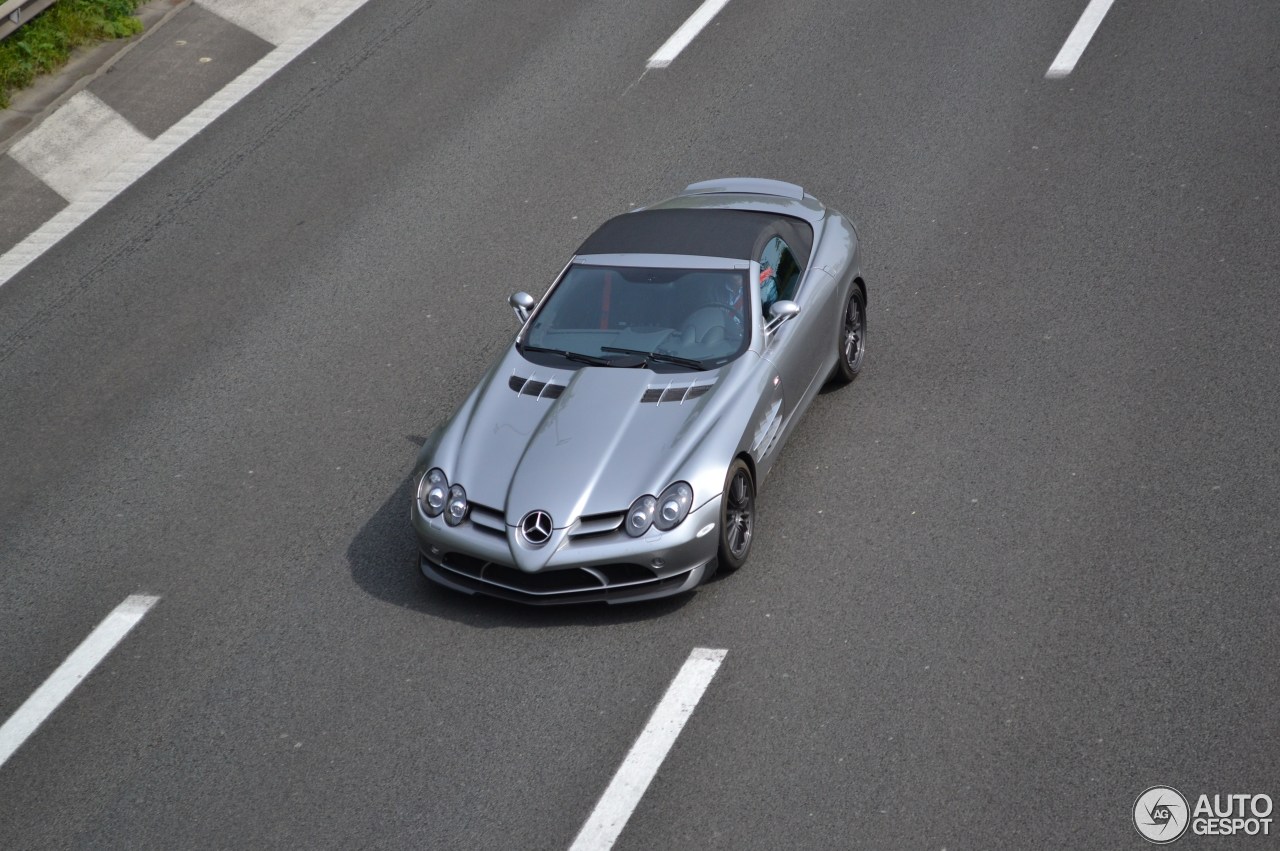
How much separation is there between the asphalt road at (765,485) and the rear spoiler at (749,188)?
0.99 metres

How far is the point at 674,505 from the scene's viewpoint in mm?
7051

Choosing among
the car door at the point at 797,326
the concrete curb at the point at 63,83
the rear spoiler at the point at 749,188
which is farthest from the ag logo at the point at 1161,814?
the concrete curb at the point at 63,83

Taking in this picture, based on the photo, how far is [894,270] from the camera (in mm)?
10211

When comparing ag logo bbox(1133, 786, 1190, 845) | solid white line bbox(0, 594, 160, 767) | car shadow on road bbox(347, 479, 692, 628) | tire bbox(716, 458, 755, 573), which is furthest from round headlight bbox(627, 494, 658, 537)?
solid white line bbox(0, 594, 160, 767)

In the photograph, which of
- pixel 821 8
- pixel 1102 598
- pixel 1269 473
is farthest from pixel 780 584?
pixel 821 8

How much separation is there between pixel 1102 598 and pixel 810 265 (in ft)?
9.58

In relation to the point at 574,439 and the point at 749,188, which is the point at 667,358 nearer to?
the point at 574,439

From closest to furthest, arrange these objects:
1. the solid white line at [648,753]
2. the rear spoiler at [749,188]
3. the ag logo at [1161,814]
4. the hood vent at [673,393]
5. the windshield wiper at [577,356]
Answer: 1. the ag logo at [1161,814]
2. the solid white line at [648,753]
3. the hood vent at [673,393]
4. the windshield wiper at [577,356]
5. the rear spoiler at [749,188]

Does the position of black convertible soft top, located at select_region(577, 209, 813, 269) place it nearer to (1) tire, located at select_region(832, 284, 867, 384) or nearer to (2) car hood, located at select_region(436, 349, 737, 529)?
(1) tire, located at select_region(832, 284, 867, 384)

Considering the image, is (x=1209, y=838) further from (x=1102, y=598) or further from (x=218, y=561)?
(x=218, y=561)

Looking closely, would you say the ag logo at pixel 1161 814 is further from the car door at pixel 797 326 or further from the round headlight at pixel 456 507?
the round headlight at pixel 456 507

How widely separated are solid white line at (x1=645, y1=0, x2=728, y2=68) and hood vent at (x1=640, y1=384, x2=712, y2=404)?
683 centimetres

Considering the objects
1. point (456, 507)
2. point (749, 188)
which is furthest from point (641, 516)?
point (749, 188)

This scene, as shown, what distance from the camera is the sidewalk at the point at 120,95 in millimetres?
12344
